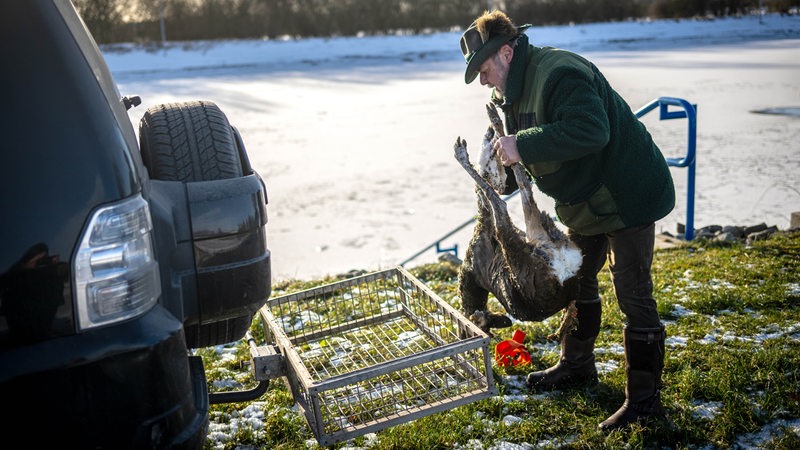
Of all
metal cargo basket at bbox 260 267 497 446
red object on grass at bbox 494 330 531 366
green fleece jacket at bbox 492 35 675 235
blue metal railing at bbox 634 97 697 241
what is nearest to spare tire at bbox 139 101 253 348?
metal cargo basket at bbox 260 267 497 446

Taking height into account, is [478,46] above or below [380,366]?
above

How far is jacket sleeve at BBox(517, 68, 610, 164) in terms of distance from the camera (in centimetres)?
280

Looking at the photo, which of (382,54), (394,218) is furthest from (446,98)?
(382,54)

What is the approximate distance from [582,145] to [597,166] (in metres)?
0.28

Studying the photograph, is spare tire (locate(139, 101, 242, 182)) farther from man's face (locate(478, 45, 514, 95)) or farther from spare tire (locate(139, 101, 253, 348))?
man's face (locate(478, 45, 514, 95))

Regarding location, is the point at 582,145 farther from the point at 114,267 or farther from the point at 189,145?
the point at 114,267

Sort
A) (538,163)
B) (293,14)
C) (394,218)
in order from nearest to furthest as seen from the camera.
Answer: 1. (538,163)
2. (394,218)
3. (293,14)

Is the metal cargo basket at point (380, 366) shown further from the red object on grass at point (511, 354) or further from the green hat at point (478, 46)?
the green hat at point (478, 46)

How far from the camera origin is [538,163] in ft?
9.95

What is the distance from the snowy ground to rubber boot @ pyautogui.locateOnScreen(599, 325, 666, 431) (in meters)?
3.90

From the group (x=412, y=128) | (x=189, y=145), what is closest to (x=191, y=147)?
(x=189, y=145)

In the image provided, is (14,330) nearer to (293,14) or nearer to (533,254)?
(533,254)

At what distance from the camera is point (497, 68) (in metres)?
3.16

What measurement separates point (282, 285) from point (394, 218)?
258cm
